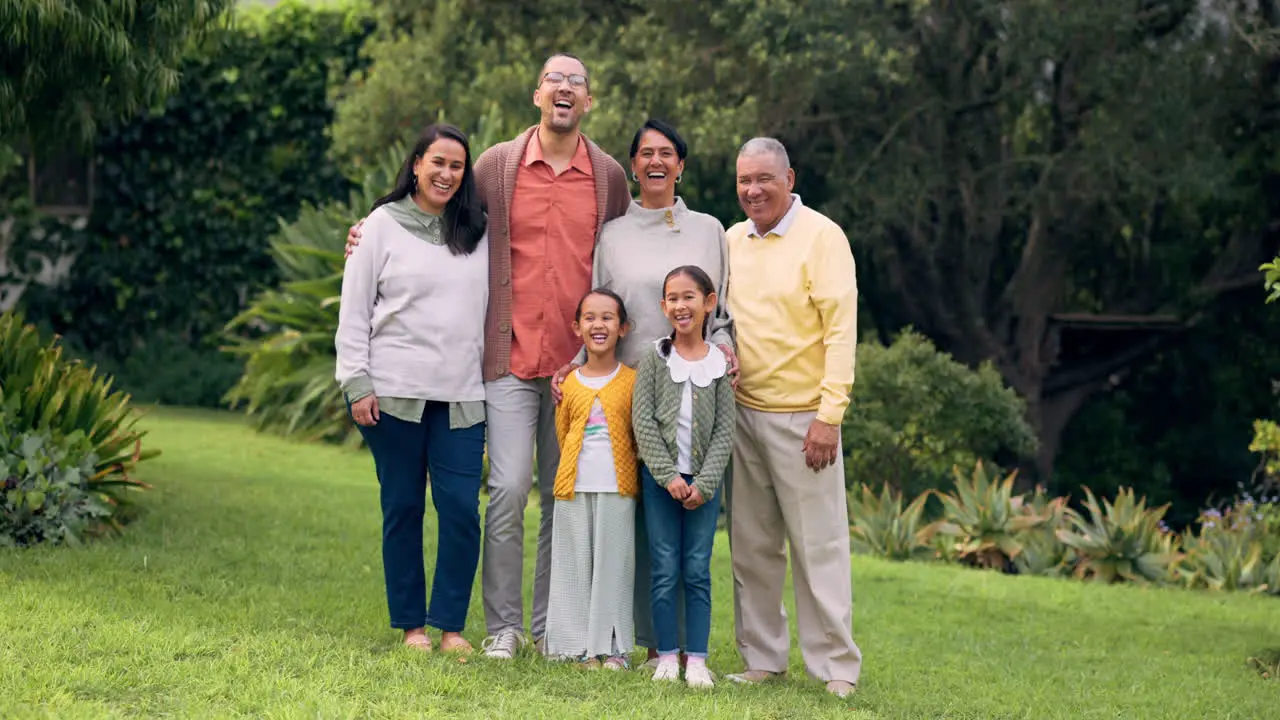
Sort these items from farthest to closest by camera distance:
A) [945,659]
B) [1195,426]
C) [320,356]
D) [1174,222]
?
[1195,426] → [1174,222] → [320,356] → [945,659]

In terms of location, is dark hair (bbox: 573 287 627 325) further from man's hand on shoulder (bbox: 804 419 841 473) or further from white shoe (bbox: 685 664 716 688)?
white shoe (bbox: 685 664 716 688)

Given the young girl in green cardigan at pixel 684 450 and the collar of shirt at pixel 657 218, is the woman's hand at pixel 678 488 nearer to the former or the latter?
the young girl in green cardigan at pixel 684 450

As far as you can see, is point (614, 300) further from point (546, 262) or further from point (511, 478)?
point (511, 478)

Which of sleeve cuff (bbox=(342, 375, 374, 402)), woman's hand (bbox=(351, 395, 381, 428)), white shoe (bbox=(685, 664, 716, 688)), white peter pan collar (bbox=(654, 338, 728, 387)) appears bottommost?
white shoe (bbox=(685, 664, 716, 688))

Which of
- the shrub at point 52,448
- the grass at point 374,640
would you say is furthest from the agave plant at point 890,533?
the shrub at point 52,448

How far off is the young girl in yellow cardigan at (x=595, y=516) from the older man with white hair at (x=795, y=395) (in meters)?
0.44

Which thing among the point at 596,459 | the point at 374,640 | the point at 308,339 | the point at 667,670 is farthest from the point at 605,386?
the point at 308,339

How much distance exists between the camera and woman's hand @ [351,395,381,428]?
5.30 metres

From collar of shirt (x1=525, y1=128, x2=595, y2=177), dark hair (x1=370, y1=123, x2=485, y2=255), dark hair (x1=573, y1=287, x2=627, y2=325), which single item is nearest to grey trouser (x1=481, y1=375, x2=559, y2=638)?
dark hair (x1=573, y1=287, x2=627, y2=325)

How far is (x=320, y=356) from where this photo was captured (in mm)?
12805

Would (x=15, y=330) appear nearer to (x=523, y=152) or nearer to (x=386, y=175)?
(x=523, y=152)

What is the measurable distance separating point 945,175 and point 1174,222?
358 centimetres

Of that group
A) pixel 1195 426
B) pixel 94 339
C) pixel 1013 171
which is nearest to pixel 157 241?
pixel 94 339

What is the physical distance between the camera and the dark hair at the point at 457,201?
543cm
